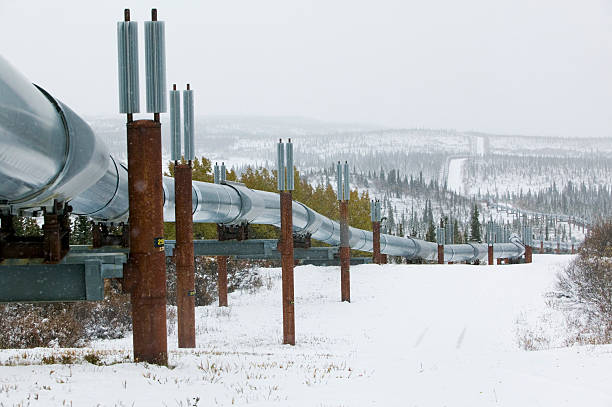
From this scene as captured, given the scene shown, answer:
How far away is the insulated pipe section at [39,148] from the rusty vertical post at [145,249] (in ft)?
2.41

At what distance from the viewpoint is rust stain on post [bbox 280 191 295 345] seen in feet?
58.4

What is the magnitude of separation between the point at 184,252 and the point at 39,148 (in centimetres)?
848

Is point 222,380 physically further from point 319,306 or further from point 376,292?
point 376,292

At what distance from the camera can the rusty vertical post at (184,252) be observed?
13.9 m

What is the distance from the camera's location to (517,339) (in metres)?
18.4

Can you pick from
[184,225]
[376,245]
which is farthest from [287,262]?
[376,245]

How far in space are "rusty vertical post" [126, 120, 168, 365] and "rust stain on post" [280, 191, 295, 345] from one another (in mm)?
8901

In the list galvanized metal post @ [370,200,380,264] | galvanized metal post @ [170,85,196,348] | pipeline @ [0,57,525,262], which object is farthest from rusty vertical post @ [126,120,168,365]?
galvanized metal post @ [370,200,380,264]

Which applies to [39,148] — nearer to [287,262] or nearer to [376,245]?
[287,262]

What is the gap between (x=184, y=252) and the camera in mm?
14688

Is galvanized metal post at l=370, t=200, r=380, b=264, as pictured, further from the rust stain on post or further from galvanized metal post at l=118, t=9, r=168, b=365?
galvanized metal post at l=118, t=9, r=168, b=365

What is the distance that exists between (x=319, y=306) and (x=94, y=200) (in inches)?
680

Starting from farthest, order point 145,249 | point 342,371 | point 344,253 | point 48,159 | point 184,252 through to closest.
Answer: point 344,253
point 184,252
point 342,371
point 145,249
point 48,159

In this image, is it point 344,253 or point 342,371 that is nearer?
point 342,371
